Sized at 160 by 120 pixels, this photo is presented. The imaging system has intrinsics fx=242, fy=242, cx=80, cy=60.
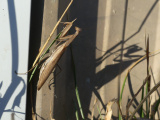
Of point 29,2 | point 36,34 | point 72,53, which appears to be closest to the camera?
point 29,2

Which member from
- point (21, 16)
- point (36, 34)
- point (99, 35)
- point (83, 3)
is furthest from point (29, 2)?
point (99, 35)

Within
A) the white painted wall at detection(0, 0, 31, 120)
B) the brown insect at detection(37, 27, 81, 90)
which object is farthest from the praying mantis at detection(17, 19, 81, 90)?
the white painted wall at detection(0, 0, 31, 120)

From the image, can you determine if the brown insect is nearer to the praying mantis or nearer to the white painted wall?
the praying mantis

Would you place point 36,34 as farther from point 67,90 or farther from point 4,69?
point 67,90

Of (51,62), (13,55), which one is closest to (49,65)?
(51,62)

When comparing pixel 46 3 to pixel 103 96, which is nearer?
pixel 46 3

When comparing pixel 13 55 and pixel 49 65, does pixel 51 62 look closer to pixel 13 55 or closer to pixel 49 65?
pixel 49 65

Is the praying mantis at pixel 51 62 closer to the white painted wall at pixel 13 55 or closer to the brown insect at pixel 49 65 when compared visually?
the brown insect at pixel 49 65

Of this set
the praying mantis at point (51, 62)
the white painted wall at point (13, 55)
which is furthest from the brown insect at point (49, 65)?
the white painted wall at point (13, 55)
